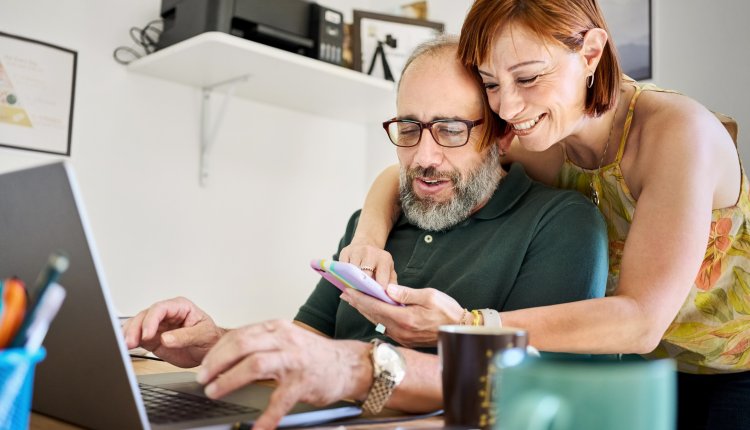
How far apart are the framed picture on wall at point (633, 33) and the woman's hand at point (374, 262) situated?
51.2 inches

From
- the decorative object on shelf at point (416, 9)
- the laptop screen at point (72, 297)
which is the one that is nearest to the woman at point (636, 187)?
the laptop screen at point (72, 297)

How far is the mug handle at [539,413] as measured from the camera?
0.41 metres

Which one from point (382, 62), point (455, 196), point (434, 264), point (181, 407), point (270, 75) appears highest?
point (382, 62)

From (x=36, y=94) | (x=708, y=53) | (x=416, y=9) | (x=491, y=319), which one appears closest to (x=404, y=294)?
(x=491, y=319)

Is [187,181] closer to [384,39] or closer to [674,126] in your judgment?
[384,39]

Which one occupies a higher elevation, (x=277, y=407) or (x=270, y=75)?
(x=270, y=75)

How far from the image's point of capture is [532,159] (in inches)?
54.2

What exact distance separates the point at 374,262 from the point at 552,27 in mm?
474

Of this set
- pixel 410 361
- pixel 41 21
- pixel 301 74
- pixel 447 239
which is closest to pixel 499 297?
pixel 447 239

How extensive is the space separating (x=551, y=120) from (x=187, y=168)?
5.36 feet

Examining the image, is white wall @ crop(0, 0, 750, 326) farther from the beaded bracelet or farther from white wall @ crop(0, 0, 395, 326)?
the beaded bracelet

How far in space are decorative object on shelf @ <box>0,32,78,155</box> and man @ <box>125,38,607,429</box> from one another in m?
1.18

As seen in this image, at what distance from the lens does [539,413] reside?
41cm

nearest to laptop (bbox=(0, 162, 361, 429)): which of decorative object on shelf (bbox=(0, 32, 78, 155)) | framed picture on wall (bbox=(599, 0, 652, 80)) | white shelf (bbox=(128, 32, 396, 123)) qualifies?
white shelf (bbox=(128, 32, 396, 123))
